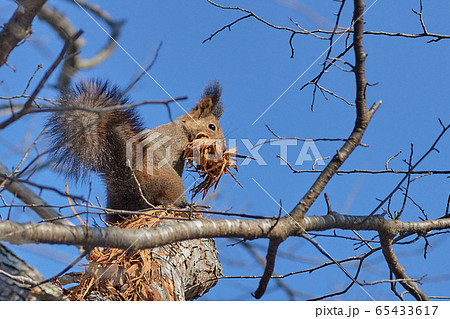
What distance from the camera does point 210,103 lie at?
4691 millimetres

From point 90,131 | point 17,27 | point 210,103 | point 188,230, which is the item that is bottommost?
point 188,230

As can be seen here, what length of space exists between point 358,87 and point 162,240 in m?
1.12

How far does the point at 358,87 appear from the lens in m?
2.07

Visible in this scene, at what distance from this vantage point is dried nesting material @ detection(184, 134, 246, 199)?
3.78 meters

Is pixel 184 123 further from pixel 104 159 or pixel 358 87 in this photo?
pixel 358 87

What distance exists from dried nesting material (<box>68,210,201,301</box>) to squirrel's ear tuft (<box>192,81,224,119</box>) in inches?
84.4

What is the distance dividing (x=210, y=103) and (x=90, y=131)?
1.63 m

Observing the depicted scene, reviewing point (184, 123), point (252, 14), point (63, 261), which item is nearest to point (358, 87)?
point (252, 14)

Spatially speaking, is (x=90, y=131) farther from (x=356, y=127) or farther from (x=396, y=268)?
(x=396, y=268)

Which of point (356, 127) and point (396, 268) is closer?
point (356, 127)

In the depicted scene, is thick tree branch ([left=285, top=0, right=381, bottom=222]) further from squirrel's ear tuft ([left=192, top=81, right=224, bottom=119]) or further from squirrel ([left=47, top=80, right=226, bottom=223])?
squirrel's ear tuft ([left=192, top=81, right=224, bottom=119])

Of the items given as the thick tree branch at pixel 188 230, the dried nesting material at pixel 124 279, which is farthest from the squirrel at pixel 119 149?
the thick tree branch at pixel 188 230

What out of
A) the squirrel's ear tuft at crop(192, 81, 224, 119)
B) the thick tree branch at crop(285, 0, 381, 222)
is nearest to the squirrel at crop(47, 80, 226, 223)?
the squirrel's ear tuft at crop(192, 81, 224, 119)

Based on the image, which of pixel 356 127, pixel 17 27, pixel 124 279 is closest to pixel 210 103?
pixel 124 279
